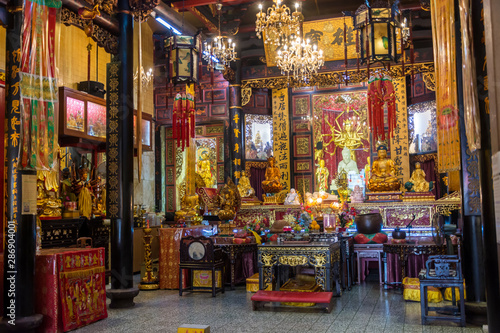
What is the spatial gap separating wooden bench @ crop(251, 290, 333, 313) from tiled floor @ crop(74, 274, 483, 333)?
0.11 m

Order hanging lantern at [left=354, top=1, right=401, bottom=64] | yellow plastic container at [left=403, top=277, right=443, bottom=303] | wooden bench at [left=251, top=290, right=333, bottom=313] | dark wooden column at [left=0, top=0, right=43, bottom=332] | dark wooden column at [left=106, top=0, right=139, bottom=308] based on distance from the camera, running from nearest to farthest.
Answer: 1. dark wooden column at [left=0, top=0, right=43, bottom=332]
2. wooden bench at [left=251, top=290, right=333, bottom=313]
3. yellow plastic container at [left=403, top=277, right=443, bottom=303]
4. dark wooden column at [left=106, top=0, right=139, bottom=308]
5. hanging lantern at [left=354, top=1, right=401, bottom=64]

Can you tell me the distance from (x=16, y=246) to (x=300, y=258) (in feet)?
9.21

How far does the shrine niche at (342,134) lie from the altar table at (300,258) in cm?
794

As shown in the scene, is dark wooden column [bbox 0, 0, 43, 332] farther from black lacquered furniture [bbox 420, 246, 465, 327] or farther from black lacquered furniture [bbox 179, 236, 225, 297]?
black lacquered furniture [bbox 420, 246, 465, 327]

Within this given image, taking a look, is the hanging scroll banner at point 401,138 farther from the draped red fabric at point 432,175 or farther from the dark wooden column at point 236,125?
the dark wooden column at point 236,125

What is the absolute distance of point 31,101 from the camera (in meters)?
4.03

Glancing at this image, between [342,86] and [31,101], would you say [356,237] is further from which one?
[342,86]

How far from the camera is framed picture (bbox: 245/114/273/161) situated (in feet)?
44.0

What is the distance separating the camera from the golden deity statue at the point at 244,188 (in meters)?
11.0

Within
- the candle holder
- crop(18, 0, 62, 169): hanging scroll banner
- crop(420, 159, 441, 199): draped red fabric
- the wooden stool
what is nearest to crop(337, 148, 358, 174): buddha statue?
crop(420, 159, 441, 199): draped red fabric

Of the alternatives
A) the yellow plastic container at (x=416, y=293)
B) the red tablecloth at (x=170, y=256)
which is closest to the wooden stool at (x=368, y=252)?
the yellow plastic container at (x=416, y=293)

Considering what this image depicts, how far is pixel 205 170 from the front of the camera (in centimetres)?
1398

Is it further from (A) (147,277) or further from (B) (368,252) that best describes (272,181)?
(A) (147,277)

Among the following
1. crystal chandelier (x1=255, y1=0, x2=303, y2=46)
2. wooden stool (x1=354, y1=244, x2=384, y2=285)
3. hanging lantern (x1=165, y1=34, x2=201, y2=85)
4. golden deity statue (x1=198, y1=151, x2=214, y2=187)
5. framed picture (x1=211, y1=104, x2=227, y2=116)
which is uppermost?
crystal chandelier (x1=255, y1=0, x2=303, y2=46)
